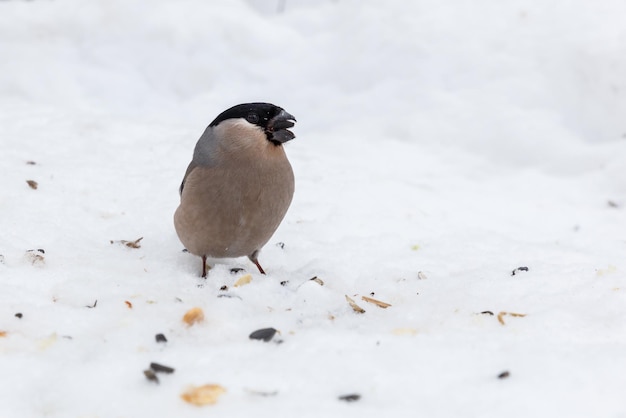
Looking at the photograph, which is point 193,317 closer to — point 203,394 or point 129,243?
point 203,394

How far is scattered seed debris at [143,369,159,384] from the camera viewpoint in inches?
98.5

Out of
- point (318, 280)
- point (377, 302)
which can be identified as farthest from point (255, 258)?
point (377, 302)

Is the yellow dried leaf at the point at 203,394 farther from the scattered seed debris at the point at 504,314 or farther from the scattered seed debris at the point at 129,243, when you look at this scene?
the scattered seed debris at the point at 129,243

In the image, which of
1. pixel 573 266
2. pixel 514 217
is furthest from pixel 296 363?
pixel 514 217

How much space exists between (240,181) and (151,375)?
1.36 meters

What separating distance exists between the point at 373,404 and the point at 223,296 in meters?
1.25

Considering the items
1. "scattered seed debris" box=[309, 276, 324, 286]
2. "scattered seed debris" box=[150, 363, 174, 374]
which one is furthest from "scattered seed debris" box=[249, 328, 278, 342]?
"scattered seed debris" box=[309, 276, 324, 286]

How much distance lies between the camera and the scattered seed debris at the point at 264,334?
9.41ft

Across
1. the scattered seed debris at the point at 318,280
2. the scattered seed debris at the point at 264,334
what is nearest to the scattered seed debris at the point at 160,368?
the scattered seed debris at the point at 264,334

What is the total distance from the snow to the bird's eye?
827 mm

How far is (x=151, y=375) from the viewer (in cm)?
252

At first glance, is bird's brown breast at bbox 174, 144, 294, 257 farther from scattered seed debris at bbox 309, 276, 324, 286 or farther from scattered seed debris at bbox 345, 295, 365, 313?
scattered seed debris at bbox 345, 295, 365, 313

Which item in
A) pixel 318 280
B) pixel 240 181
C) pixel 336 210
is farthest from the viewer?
pixel 336 210

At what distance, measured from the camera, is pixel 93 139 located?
584 cm
